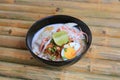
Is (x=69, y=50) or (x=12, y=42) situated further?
(x=12, y=42)

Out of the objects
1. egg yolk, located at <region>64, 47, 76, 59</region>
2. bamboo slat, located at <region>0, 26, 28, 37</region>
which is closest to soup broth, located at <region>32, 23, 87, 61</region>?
egg yolk, located at <region>64, 47, 76, 59</region>

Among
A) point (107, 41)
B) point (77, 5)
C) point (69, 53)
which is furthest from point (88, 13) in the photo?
point (69, 53)

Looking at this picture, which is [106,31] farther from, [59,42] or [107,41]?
[59,42]

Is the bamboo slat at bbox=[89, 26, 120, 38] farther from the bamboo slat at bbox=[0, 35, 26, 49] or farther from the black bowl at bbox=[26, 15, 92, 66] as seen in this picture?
the bamboo slat at bbox=[0, 35, 26, 49]

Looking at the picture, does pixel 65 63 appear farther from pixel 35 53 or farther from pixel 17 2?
pixel 17 2

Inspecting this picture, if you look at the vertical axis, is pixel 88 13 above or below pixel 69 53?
above

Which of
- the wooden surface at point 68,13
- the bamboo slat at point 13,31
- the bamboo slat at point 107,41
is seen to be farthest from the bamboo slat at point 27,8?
the bamboo slat at point 107,41
